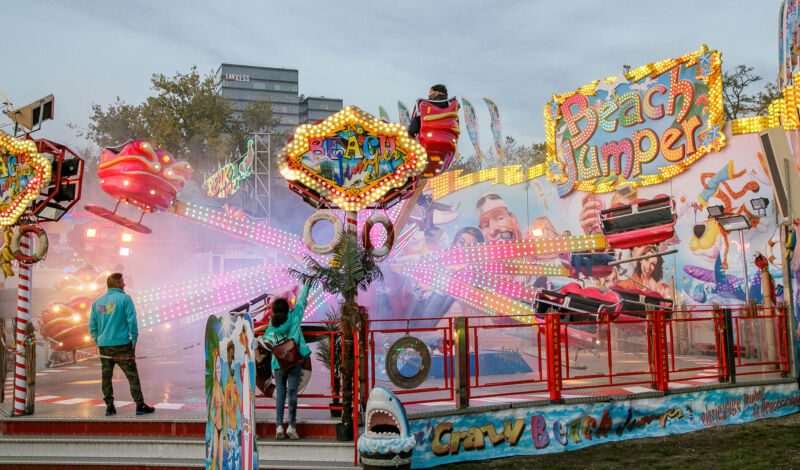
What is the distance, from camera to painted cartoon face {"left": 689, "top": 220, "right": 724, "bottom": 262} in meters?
18.8

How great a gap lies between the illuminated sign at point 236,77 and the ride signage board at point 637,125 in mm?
109983

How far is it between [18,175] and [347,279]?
5.64m

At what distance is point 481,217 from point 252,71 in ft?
356

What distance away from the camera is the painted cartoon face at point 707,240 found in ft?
61.7

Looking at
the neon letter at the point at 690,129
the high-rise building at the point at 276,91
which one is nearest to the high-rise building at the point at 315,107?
the high-rise building at the point at 276,91

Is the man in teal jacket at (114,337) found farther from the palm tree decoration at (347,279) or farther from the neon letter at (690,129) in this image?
the neon letter at (690,129)

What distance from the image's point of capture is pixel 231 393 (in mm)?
4180

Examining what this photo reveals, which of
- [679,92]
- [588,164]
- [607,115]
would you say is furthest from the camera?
[588,164]

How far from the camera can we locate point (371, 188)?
8992 mm

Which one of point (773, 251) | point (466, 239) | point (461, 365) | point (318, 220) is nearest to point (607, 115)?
point (773, 251)

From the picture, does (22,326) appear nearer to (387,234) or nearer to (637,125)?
(387,234)

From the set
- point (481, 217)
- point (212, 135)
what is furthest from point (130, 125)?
point (481, 217)

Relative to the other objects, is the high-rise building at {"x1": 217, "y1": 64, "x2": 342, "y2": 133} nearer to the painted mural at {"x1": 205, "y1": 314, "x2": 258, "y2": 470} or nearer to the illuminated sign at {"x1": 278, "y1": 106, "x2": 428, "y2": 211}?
the illuminated sign at {"x1": 278, "y1": 106, "x2": 428, "y2": 211}

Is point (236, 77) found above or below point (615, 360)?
above
